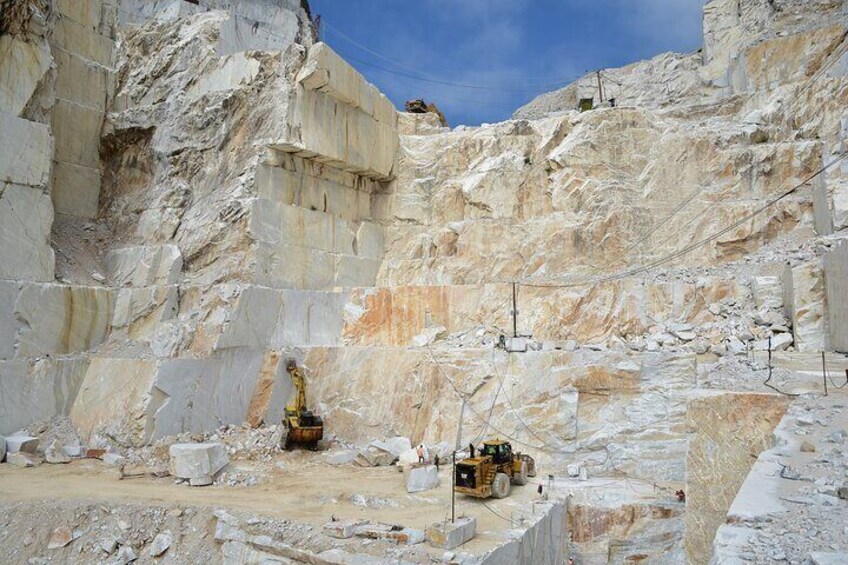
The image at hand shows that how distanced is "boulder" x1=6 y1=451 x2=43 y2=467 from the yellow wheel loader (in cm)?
983

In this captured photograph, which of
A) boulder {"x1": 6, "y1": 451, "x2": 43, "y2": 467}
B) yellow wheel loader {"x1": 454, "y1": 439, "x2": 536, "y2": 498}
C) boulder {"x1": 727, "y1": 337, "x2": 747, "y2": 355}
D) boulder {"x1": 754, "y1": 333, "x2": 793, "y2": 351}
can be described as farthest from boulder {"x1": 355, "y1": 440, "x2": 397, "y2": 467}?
boulder {"x1": 754, "y1": 333, "x2": 793, "y2": 351}

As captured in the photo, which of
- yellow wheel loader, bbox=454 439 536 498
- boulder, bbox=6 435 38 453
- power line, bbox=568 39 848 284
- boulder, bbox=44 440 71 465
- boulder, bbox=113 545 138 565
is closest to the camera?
boulder, bbox=113 545 138 565

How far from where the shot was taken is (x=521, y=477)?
14023 millimetres

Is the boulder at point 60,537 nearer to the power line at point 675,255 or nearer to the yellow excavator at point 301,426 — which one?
the yellow excavator at point 301,426

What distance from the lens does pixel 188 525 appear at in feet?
38.2

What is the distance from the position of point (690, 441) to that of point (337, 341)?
41.4 ft

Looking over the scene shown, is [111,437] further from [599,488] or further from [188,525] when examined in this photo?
[599,488]

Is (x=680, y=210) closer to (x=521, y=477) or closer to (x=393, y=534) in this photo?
(x=521, y=477)

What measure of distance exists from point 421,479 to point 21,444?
9602 mm

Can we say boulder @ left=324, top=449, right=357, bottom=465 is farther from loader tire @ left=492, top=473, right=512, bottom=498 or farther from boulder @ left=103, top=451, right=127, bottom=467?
loader tire @ left=492, top=473, right=512, bottom=498

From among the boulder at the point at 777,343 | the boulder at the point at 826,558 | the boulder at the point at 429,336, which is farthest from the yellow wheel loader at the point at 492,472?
the boulder at the point at 826,558

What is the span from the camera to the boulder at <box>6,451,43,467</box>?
48.9ft

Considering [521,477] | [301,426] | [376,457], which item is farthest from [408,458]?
[301,426]

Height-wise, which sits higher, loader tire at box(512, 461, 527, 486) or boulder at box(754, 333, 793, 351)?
boulder at box(754, 333, 793, 351)
